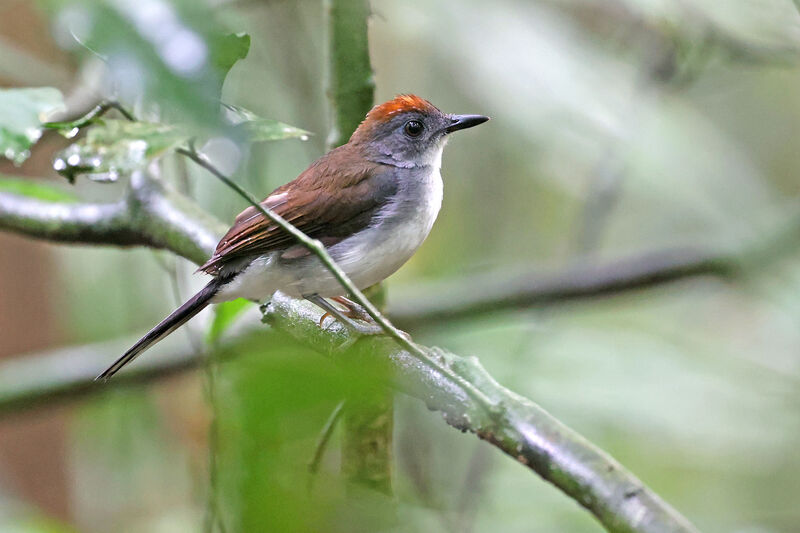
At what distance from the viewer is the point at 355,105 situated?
329 centimetres

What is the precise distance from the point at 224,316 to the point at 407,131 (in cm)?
123

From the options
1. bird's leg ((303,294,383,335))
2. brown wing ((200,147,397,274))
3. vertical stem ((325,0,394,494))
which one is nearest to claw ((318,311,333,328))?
bird's leg ((303,294,383,335))

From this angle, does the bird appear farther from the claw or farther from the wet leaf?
the wet leaf

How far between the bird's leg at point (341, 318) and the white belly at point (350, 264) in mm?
32

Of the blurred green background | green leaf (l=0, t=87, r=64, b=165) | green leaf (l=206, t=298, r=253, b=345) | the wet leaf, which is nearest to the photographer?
the wet leaf

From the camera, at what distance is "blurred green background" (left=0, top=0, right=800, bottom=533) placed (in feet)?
14.2

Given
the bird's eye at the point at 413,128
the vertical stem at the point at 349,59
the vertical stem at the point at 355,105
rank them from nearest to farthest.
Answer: the vertical stem at the point at 355,105, the vertical stem at the point at 349,59, the bird's eye at the point at 413,128

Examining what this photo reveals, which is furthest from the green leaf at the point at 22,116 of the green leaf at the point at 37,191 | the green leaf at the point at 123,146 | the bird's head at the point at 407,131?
the bird's head at the point at 407,131

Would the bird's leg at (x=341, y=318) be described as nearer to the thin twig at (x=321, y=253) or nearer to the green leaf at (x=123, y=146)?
the thin twig at (x=321, y=253)

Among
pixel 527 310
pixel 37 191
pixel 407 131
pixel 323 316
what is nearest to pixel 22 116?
pixel 323 316

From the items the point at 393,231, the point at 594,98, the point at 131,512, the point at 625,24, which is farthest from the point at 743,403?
the point at 131,512

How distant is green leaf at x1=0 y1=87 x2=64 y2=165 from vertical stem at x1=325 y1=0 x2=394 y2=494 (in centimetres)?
104

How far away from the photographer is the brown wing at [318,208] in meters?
2.89

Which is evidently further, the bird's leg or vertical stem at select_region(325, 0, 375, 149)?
vertical stem at select_region(325, 0, 375, 149)
